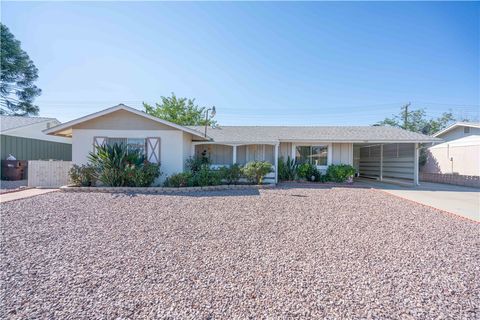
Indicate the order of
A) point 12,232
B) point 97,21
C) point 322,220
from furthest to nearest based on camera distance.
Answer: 1. point 97,21
2. point 322,220
3. point 12,232

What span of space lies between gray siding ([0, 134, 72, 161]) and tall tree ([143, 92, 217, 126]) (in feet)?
35.7

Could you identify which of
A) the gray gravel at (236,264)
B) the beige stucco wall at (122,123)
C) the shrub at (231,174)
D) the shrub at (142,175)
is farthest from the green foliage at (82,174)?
the shrub at (231,174)

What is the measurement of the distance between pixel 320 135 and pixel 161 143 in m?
9.02

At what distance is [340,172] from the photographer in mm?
12219

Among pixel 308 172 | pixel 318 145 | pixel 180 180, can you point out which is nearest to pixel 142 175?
pixel 180 180

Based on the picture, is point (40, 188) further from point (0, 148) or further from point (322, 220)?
point (322, 220)

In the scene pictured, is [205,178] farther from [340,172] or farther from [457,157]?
[457,157]

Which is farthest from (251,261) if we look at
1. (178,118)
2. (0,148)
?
(178,118)

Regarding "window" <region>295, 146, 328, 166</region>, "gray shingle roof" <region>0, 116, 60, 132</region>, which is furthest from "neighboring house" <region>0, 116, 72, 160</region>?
"window" <region>295, 146, 328, 166</region>

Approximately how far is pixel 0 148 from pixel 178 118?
15.9m

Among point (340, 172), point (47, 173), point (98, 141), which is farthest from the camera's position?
point (340, 172)

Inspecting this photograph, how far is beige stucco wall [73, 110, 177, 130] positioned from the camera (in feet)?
34.0

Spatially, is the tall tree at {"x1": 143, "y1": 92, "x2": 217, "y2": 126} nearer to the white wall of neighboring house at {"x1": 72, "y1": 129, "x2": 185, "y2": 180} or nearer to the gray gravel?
the white wall of neighboring house at {"x1": 72, "y1": 129, "x2": 185, "y2": 180}

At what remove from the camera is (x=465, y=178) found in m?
12.9
